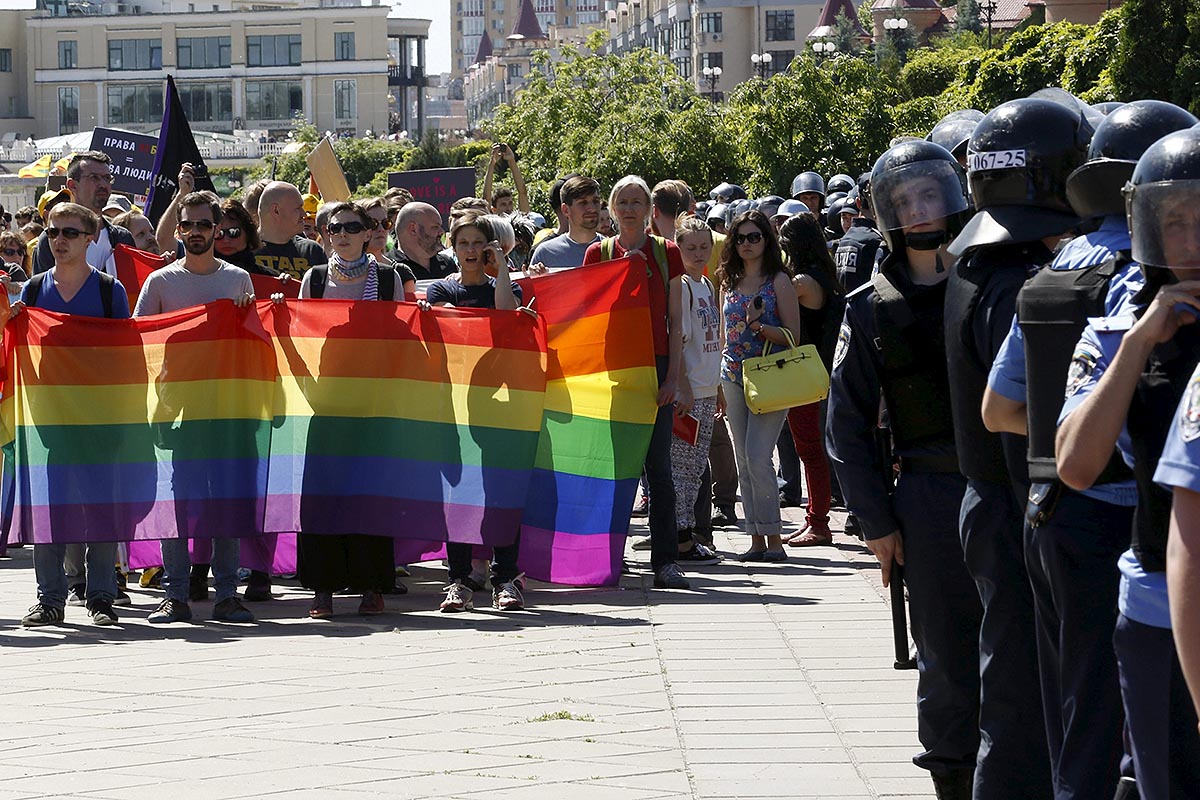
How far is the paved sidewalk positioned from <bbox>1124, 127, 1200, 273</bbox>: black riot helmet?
261 centimetres

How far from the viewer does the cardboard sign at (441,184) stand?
17.4 meters

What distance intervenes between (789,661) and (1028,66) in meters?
25.7

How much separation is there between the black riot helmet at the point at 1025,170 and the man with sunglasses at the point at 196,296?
5.06 m

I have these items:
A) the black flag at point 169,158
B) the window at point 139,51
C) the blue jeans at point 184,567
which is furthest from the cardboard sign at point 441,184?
the window at point 139,51

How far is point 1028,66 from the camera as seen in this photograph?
3148 centimetres

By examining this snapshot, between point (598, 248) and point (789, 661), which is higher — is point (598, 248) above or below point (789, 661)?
above

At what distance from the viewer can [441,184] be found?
1753 cm

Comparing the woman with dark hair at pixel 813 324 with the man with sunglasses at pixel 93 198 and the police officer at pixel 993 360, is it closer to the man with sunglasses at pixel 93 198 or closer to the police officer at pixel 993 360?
the man with sunglasses at pixel 93 198

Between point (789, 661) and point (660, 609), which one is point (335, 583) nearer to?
point (660, 609)

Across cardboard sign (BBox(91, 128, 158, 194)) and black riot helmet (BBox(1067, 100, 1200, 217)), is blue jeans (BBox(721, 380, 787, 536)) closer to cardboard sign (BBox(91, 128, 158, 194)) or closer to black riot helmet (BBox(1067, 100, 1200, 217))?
black riot helmet (BBox(1067, 100, 1200, 217))

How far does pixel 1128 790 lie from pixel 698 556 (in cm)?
667

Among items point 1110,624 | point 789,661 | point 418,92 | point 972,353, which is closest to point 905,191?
point 972,353

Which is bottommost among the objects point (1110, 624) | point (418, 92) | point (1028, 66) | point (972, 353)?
point (1110, 624)

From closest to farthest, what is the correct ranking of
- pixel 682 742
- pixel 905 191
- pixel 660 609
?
pixel 905 191 < pixel 682 742 < pixel 660 609
